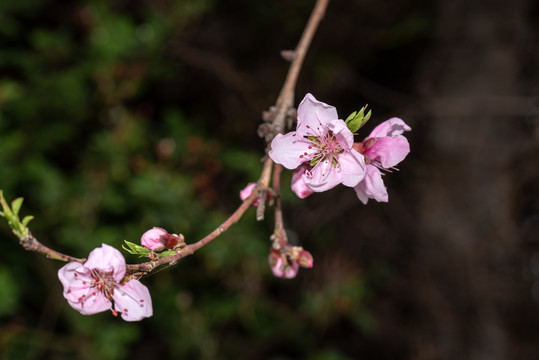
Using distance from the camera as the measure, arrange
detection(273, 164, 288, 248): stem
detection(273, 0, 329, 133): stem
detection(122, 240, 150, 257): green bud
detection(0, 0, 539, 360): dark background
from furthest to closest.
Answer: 1. detection(0, 0, 539, 360): dark background
2. detection(273, 0, 329, 133): stem
3. detection(273, 164, 288, 248): stem
4. detection(122, 240, 150, 257): green bud

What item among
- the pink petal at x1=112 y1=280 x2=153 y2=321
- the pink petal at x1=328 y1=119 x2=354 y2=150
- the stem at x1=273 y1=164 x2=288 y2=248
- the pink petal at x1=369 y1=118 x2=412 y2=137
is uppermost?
the pink petal at x1=369 y1=118 x2=412 y2=137

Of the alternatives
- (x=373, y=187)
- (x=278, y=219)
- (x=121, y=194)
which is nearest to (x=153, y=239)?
(x=278, y=219)

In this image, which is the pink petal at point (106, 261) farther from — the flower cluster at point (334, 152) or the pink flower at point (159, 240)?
the flower cluster at point (334, 152)

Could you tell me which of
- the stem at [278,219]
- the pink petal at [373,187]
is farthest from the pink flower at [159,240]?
the pink petal at [373,187]

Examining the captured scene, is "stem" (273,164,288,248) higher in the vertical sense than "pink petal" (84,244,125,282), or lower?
higher

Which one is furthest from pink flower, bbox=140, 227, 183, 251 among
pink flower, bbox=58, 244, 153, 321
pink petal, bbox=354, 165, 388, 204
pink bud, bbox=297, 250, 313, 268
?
pink petal, bbox=354, 165, 388, 204

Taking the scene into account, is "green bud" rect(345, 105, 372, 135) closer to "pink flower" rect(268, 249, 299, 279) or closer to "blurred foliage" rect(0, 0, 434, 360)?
"pink flower" rect(268, 249, 299, 279)
